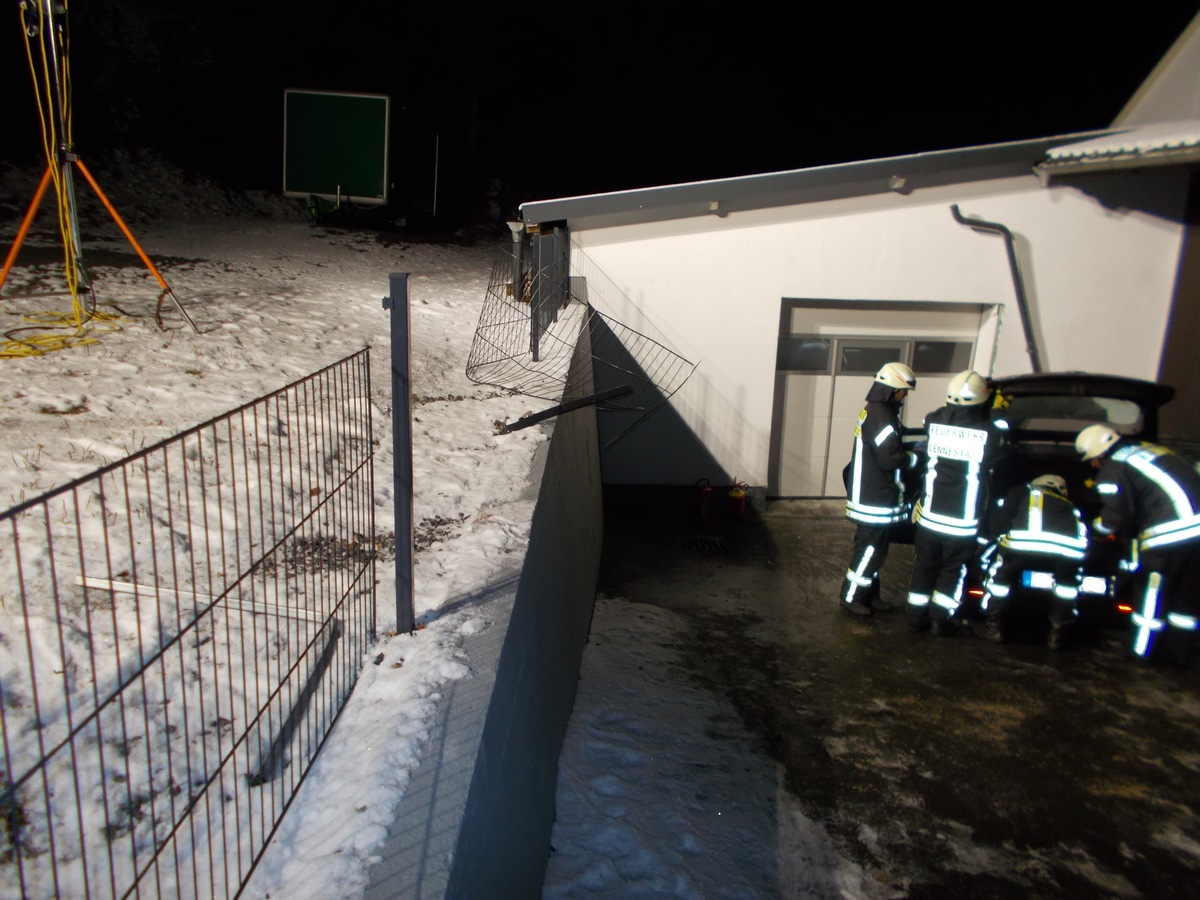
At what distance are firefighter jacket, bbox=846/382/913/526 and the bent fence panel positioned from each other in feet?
13.5

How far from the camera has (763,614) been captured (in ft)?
22.8

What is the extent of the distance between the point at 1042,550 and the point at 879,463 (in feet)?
4.24

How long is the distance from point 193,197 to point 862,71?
54.2 ft

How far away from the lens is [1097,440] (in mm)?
5887

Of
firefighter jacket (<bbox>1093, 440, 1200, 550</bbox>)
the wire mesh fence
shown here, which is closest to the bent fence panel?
the wire mesh fence

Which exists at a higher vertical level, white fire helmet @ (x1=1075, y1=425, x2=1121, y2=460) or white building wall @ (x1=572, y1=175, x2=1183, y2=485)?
white building wall @ (x1=572, y1=175, x2=1183, y2=485)

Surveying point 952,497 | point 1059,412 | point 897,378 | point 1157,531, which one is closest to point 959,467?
point 952,497

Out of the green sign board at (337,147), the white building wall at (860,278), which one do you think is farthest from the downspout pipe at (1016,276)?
the green sign board at (337,147)

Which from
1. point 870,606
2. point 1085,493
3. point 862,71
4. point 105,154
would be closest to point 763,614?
point 870,606

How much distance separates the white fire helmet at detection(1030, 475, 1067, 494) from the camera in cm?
613

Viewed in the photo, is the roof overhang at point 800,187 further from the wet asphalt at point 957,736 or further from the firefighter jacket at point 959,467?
the wet asphalt at point 957,736

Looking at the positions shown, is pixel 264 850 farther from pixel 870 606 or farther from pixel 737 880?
pixel 870 606

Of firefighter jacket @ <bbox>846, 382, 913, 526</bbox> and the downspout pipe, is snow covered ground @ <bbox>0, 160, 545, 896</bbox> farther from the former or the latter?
the downspout pipe

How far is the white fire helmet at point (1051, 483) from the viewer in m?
6.13
